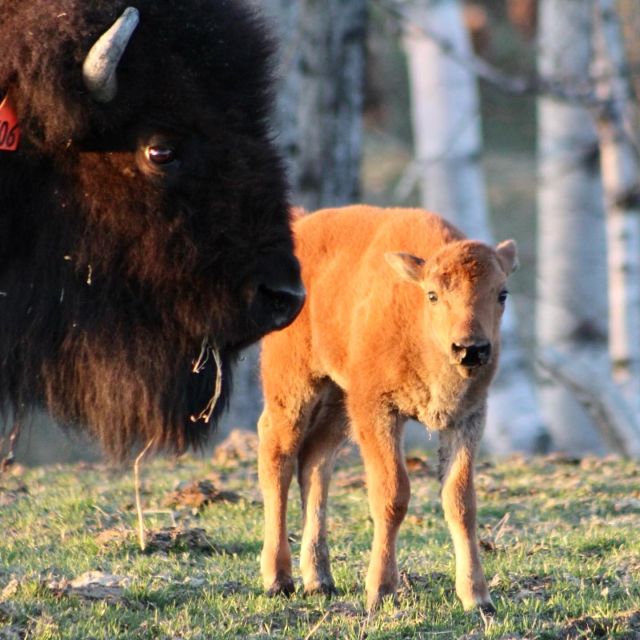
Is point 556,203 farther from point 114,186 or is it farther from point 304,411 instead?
point 114,186

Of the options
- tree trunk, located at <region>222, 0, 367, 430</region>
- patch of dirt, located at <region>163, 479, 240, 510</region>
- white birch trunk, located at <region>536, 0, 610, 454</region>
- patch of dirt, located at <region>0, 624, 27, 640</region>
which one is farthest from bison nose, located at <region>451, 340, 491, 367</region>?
white birch trunk, located at <region>536, 0, 610, 454</region>

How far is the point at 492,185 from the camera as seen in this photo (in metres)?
37.2

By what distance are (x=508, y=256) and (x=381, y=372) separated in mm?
775

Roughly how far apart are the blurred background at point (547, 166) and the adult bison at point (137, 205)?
7.22m

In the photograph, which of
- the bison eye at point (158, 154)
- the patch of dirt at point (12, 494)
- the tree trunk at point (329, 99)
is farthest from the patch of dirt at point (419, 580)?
the tree trunk at point (329, 99)

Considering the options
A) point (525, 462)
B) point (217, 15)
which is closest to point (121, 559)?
point (217, 15)

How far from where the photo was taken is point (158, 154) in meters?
5.04

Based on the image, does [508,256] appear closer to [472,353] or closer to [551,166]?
[472,353]

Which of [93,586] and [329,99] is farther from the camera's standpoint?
[329,99]

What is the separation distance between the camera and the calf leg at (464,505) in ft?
18.5

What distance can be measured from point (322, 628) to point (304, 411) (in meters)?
1.32

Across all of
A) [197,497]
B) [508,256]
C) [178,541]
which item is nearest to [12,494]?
[197,497]

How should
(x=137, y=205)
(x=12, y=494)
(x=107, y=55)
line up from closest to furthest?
1. (x=107, y=55)
2. (x=137, y=205)
3. (x=12, y=494)

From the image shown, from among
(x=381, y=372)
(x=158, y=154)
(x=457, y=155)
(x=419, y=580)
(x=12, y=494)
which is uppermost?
(x=457, y=155)
